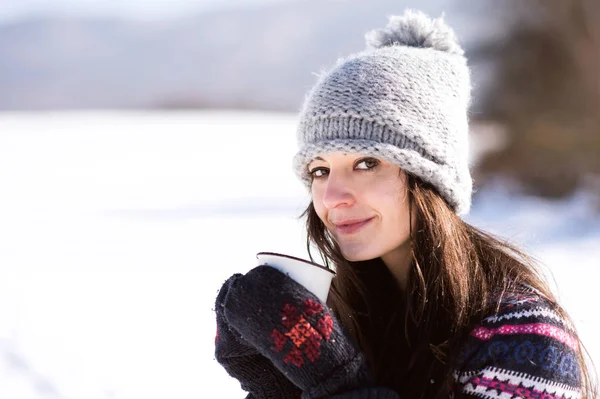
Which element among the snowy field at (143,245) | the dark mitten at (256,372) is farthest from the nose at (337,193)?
the snowy field at (143,245)

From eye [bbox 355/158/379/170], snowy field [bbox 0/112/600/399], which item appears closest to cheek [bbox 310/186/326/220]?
eye [bbox 355/158/379/170]

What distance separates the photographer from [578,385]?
1.55 meters

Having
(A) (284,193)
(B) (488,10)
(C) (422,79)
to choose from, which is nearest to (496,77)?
(B) (488,10)

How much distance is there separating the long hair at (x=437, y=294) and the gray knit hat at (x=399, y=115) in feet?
0.26

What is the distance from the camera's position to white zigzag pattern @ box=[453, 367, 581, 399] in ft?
4.82

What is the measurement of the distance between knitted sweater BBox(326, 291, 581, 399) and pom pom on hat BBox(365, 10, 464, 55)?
0.77 meters

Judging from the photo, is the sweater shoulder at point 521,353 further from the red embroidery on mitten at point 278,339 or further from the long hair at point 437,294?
the red embroidery on mitten at point 278,339

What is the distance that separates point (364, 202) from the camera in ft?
5.63

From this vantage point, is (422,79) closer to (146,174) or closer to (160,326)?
(160,326)

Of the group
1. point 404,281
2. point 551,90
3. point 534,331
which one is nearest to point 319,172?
point 404,281

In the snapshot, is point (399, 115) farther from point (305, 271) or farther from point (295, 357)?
point (295, 357)

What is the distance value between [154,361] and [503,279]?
1.85m

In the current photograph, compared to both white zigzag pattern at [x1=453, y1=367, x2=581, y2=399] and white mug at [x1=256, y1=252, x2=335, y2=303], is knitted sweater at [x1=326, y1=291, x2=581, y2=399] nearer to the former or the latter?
white zigzag pattern at [x1=453, y1=367, x2=581, y2=399]

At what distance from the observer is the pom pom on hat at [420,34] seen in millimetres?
1977
